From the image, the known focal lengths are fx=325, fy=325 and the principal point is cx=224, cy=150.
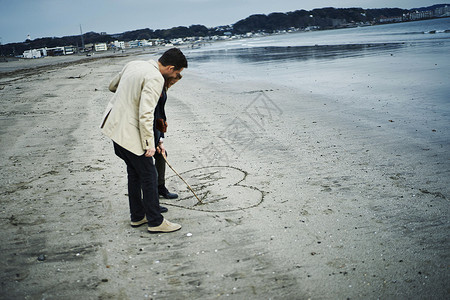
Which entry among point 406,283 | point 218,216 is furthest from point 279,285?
point 218,216

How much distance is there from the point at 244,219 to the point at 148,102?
71.5 inches

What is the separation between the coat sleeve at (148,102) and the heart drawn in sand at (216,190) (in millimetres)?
1488

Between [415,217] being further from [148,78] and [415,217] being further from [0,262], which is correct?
[0,262]

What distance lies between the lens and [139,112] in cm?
322

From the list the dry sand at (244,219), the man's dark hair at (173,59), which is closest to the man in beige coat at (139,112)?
the man's dark hair at (173,59)

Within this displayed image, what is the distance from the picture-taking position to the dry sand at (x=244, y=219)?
9.53 ft

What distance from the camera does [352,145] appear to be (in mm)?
6309

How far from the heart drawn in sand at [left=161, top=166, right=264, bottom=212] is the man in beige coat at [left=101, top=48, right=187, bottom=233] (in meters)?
0.91

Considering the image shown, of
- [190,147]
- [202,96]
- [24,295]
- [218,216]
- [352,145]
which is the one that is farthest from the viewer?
[202,96]

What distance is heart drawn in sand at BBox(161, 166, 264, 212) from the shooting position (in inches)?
171

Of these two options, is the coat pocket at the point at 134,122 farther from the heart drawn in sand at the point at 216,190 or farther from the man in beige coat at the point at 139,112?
the heart drawn in sand at the point at 216,190

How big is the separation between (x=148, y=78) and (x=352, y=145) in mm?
4541

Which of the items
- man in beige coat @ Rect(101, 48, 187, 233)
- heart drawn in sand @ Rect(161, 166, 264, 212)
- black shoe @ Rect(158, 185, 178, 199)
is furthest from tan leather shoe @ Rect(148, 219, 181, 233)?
black shoe @ Rect(158, 185, 178, 199)

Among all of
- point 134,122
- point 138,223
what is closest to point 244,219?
point 138,223
